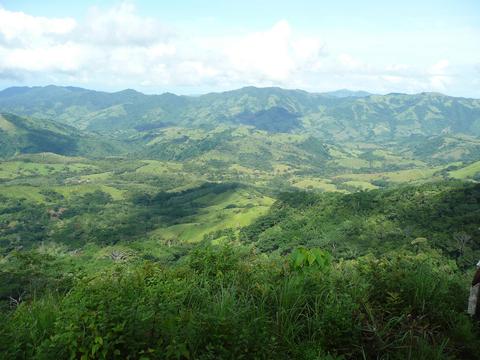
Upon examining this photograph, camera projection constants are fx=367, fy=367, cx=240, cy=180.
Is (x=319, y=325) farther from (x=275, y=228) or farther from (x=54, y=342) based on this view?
(x=275, y=228)

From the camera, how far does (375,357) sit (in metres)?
4.32

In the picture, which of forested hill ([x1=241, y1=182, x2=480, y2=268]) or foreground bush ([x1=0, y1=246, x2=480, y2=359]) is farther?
forested hill ([x1=241, y1=182, x2=480, y2=268])

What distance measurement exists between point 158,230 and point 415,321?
141 metres

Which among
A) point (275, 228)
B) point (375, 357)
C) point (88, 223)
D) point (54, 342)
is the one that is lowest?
point (88, 223)

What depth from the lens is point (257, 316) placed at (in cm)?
449

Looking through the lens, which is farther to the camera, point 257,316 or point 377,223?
point 377,223

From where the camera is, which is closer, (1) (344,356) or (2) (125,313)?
(2) (125,313)

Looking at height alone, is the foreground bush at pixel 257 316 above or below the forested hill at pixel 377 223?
above

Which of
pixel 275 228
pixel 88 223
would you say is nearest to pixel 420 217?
pixel 275 228

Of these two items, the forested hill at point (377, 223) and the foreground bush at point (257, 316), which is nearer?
the foreground bush at point (257, 316)

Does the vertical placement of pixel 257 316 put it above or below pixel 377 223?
above

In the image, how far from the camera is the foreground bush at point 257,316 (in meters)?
3.60

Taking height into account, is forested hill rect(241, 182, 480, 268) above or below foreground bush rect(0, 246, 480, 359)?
below

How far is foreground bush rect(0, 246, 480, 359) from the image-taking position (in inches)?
142
